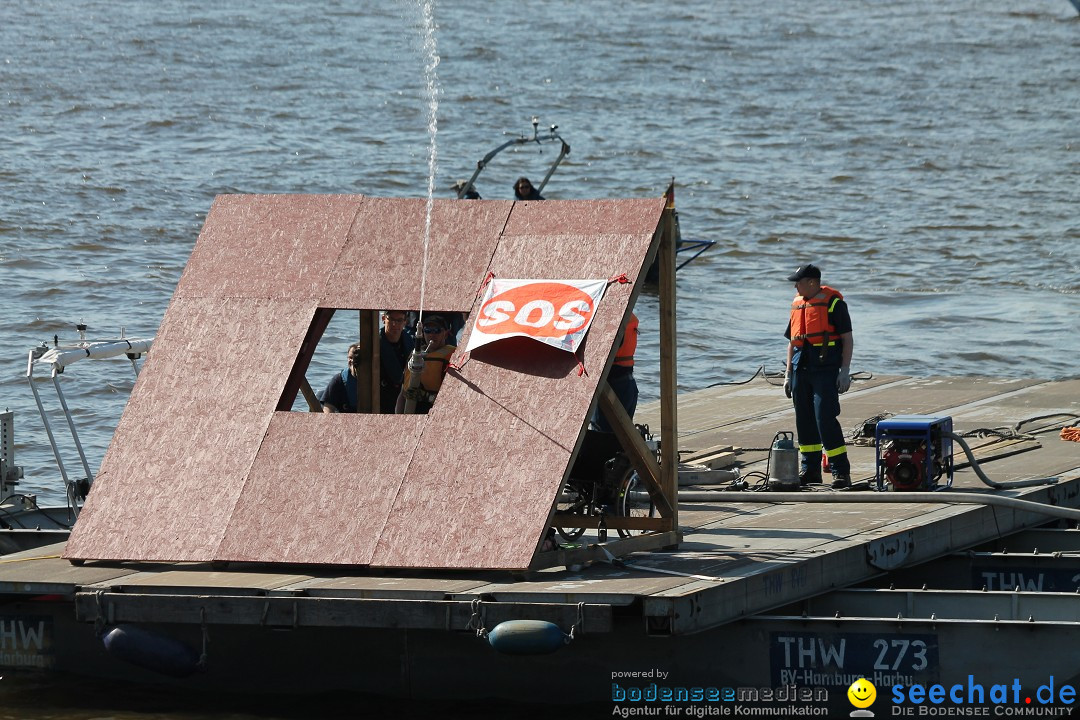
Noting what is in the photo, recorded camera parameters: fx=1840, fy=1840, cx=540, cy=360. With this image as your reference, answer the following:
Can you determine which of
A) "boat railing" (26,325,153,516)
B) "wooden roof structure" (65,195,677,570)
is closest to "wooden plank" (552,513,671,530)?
"wooden roof structure" (65,195,677,570)

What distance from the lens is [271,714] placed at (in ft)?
33.1

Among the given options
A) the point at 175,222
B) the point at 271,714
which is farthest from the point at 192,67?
the point at 271,714

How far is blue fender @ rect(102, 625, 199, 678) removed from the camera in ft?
31.5

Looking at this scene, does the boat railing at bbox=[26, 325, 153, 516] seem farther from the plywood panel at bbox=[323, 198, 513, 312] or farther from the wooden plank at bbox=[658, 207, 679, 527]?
the wooden plank at bbox=[658, 207, 679, 527]

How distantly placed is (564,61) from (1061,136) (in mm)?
10720

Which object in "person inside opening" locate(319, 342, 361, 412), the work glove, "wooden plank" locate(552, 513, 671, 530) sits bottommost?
"wooden plank" locate(552, 513, 671, 530)

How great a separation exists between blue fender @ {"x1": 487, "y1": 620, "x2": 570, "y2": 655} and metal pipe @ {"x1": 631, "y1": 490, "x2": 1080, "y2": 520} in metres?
2.27

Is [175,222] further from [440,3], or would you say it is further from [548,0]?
[548,0]

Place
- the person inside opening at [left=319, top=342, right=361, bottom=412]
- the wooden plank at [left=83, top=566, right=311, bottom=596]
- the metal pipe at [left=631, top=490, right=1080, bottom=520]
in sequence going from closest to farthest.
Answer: the wooden plank at [left=83, top=566, right=311, bottom=596]
the metal pipe at [left=631, top=490, right=1080, bottom=520]
the person inside opening at [left=319, top=342, right=361, bottom=412]

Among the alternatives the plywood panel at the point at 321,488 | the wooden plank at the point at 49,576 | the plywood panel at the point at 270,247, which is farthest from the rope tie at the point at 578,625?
the plywood panel at the point at 270,247

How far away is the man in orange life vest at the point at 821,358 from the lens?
40.3ft

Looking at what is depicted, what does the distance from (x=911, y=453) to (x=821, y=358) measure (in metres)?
0.87

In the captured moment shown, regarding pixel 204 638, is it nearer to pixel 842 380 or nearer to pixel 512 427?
pixel 512 427

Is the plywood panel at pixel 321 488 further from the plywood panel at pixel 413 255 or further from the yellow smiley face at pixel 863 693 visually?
the yellow smiley face at pixel 863 693
